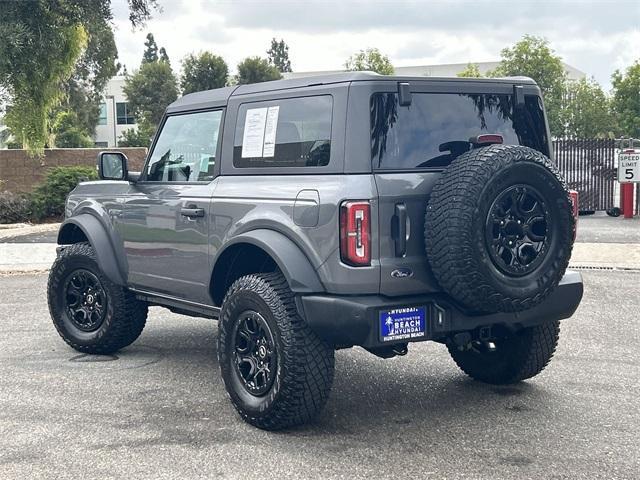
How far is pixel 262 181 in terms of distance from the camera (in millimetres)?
5219

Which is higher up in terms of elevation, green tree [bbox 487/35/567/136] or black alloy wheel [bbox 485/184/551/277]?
green tree [bbox 487/35/567/136]

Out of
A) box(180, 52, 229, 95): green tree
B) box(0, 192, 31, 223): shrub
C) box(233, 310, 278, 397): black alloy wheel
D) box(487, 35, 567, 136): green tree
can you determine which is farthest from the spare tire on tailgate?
box(180, 52, 229, 95): green tree

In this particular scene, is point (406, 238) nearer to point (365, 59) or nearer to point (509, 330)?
point (509, 330)

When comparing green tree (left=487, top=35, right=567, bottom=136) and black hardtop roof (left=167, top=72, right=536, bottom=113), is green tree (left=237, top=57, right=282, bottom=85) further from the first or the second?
black hardtop roof (left=167, top=72, right=536, bottom=113)

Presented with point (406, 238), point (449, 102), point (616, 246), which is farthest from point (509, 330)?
point (616, 246)

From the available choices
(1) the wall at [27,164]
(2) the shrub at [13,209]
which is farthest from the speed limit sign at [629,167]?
(2) the shrub at [13,209]

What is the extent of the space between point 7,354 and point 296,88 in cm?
345

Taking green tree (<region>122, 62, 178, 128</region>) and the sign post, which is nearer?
the sign post

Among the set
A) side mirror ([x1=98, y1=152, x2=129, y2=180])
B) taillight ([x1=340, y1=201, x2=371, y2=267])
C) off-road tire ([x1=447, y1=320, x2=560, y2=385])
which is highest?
side mirror ([x1=98, y1=152, x2=129, y2=180])

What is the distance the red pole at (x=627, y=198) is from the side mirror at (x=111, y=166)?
43.8 ft

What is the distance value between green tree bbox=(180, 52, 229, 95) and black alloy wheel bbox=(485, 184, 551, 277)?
51.8 metres

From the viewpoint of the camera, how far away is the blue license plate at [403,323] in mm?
4531

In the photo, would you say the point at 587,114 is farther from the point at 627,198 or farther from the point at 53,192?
the point at 53,192

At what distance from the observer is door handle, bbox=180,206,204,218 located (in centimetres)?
558
